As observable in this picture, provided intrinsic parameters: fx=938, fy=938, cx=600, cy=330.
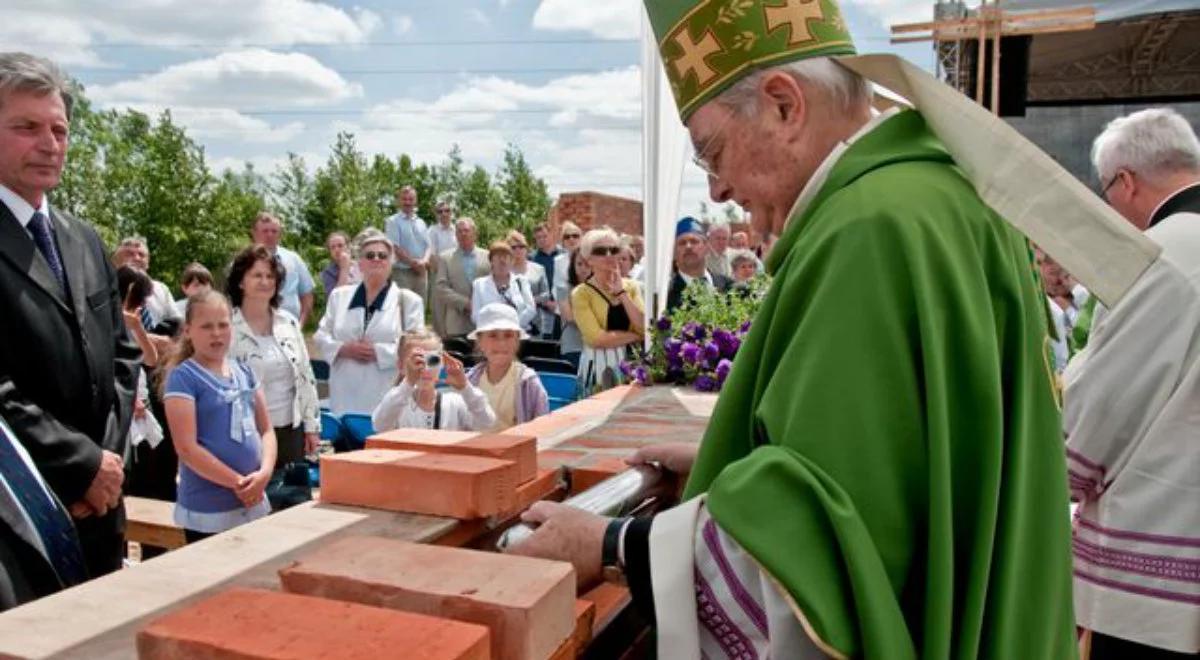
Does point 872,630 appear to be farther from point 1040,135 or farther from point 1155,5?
point 1040,135

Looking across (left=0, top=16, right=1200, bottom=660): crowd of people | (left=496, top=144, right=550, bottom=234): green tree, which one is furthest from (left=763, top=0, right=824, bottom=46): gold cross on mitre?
(left=496, top=144, right=550, bottom=234): green tree

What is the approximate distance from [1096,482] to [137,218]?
2056cm

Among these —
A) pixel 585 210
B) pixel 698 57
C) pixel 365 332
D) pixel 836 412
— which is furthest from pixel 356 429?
pixel 585 210

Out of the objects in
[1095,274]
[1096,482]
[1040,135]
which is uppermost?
[1040,135]

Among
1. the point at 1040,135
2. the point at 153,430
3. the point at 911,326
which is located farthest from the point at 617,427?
the point at 1040,135

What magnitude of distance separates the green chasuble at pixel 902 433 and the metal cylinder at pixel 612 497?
19 centimetres

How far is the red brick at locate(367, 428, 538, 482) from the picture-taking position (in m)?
1.64

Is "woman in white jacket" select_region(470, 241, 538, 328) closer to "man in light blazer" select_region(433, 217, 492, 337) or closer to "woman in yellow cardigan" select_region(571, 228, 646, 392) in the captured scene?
"man in light blazer" select_region(433, 217, 492, 337)

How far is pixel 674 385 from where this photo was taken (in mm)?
3961

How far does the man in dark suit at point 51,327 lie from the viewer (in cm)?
243

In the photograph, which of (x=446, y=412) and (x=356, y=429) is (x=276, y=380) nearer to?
(x=356, y=429)

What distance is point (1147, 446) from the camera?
260 cm

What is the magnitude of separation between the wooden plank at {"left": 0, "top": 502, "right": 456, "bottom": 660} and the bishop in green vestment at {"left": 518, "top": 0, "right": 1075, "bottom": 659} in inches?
13.5

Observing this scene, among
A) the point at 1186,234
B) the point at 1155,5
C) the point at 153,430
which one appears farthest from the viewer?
the point at 1155,5
